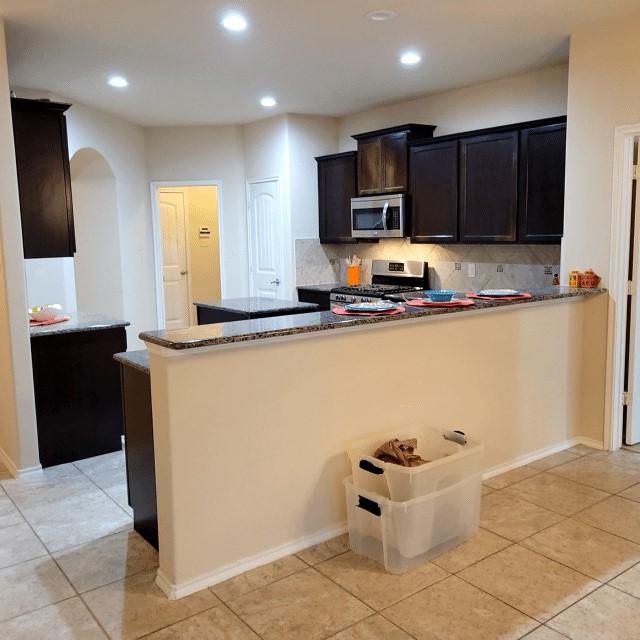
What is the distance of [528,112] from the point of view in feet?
16.1

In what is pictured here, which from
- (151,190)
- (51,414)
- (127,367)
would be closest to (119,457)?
(51,414)

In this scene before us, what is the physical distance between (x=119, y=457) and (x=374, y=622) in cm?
231

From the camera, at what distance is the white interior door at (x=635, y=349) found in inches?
150

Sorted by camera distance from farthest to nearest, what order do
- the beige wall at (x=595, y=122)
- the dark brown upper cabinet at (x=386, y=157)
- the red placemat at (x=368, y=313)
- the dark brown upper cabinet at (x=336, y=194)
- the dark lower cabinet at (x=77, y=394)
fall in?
the dark brown upper cabinet at (x=336, y=194), the dark brown upper cabinet at (x=386, y=157), the dark lower cabinet at (x=77, y=394), the beige wall at (x=595, y=122), the red placemat at (x=368, y=313)

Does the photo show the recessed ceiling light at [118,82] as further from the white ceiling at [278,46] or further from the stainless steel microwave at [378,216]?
the stainless steel microwave at [378,216]

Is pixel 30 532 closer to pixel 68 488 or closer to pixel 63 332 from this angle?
pixel 68 488

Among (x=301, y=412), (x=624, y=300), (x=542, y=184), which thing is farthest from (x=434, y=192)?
(x=301, y=412)

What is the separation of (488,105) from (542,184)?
1.08 m

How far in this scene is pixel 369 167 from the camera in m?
5.90

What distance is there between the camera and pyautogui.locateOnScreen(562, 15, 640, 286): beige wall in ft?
12.0

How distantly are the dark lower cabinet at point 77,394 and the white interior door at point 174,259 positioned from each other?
4.17 meters

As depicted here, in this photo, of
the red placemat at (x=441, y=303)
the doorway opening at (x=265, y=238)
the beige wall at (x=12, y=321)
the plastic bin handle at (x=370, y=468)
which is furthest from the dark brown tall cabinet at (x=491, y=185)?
the beige wall at (x=12, y=321)

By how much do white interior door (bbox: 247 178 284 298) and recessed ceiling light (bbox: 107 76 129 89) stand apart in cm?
194

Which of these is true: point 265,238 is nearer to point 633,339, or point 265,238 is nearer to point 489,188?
point 489,188
